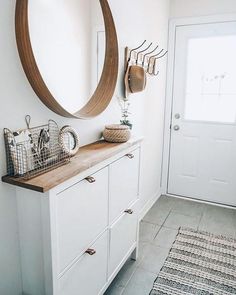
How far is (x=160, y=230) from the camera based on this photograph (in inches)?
104

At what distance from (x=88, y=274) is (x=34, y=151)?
73 cm

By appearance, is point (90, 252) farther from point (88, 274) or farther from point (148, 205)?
point (148, 205)

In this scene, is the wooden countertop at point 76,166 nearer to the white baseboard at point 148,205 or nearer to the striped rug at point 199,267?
the striped rug at point 199,267

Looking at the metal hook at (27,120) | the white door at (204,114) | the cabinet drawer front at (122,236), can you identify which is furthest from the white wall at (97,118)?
the cabinet drawer front at (122,236)

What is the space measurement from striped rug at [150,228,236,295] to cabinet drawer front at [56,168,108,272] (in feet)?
2.51

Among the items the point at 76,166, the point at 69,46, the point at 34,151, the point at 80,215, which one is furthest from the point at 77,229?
the point at 69,46

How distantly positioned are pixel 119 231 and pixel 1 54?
1233mm

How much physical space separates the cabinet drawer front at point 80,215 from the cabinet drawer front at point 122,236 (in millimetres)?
201

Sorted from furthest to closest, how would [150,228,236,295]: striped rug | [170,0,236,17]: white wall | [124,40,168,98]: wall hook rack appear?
[170,0,236,17]: white wall
[124,40,168,98]: wall hook rack
[150,228,236,295]: striped rug

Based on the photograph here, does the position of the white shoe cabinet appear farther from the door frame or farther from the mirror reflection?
the door frame

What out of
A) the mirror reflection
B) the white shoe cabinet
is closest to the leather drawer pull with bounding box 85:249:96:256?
the white shoe cabinet

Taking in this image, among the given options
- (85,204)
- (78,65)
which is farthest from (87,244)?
Result: (78,65)

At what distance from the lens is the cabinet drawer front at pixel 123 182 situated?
1.61m

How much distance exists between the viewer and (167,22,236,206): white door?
293 cm
